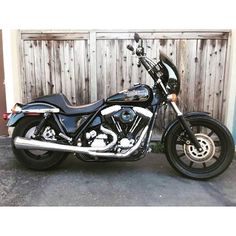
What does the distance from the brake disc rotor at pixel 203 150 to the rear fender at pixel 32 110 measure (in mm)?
1489

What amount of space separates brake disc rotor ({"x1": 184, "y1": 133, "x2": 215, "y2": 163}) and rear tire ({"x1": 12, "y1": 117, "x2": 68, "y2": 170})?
4.44ft

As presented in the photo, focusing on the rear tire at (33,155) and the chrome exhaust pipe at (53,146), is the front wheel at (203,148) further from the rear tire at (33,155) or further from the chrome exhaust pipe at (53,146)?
the rear tire at (33,155)

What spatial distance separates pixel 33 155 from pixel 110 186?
3.31 feet

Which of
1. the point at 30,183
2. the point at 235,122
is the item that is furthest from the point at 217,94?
the point at 30,183

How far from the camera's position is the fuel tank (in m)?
3.49

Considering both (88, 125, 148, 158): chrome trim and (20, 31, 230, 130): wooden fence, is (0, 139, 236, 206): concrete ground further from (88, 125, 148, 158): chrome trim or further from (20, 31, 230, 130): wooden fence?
(20, 31, 230, 130): wooden fence

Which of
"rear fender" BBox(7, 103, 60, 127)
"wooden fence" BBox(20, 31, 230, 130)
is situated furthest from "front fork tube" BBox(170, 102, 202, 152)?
"rear fender" BBox(7, 103, 60, 127)

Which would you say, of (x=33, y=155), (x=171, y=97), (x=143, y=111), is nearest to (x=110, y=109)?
(x=143, y=111)

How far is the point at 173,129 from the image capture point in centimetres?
352

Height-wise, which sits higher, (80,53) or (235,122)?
(80,53)
